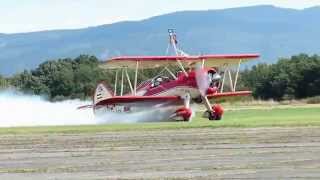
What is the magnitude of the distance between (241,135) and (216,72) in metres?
23.1

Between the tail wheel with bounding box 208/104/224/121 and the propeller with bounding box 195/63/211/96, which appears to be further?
the propeller with bounding box 195/63/211/96

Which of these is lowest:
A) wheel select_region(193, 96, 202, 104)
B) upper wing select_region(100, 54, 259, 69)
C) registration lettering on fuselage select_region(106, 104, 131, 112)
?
registration lettering on fuselage select_region(106, 104, 131, 112)

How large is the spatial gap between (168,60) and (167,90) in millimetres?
1766

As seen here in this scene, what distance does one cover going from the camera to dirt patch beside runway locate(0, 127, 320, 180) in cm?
1862

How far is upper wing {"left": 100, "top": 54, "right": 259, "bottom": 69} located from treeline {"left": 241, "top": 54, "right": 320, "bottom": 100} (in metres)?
39.7

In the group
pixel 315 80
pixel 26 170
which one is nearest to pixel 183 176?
pixel 26 170

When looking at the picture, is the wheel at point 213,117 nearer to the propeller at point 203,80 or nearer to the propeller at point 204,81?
the propeller at point 204,81

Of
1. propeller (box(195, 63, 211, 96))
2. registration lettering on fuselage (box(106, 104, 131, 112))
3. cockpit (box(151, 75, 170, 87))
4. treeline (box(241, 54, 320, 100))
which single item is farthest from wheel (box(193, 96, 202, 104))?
treeline (box(241, 54, 320, 100))

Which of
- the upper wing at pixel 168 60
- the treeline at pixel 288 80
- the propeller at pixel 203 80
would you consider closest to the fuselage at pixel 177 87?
the propeller at pixel 203 80

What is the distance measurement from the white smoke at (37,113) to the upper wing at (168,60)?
3.83 meters

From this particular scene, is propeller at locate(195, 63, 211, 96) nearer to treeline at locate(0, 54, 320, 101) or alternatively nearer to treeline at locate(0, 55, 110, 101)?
treeline at locate(0, 54, 320, 101)

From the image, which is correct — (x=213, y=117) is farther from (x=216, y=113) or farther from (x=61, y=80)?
(x=61, y=80)

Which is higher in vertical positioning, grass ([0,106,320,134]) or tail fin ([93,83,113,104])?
grass ([0,106,320,134])

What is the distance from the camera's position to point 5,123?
172ft
